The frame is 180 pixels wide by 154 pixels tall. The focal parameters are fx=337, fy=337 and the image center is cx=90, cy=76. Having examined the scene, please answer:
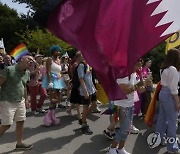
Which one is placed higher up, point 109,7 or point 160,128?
point 109,7

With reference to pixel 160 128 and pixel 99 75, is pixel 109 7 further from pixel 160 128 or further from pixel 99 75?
pixel 160 128

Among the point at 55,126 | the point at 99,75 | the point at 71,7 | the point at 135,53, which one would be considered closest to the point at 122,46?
the point at 135,53

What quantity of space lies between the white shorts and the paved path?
55 cm

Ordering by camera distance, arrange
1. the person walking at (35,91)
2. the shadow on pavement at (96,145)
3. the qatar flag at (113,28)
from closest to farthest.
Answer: the qatar flag at (113,28)
the shadow on pavement at (96,145)
the person walking at (35,91)

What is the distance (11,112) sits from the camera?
538cm

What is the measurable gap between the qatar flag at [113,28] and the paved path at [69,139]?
2.69 m

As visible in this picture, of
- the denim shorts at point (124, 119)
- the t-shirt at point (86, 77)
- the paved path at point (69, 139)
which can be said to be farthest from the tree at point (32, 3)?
the denim shorts at point (124, 119)

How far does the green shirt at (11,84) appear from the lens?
17.5 ft

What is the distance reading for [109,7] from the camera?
3297mm

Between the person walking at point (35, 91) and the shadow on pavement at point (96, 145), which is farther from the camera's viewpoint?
the person walking at point (35, 91)

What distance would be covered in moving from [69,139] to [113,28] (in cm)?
348

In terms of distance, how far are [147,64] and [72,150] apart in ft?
12.6

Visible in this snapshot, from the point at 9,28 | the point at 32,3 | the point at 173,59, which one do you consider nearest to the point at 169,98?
the point at 173,59

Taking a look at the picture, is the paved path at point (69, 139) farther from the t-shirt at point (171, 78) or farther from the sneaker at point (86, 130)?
the t-shirt at point (171, 78)
